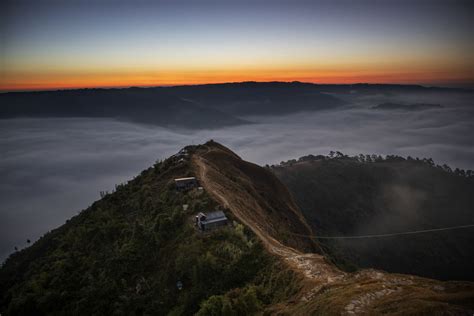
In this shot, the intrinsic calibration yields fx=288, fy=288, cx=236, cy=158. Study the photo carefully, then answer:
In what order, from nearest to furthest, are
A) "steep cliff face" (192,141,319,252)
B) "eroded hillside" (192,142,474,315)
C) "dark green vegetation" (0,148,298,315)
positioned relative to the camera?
"eroded hillside" (192,142,474,315) → "dark green vegetation" (0,148,298,315) → "steep cliff face" (192,141,319,252)

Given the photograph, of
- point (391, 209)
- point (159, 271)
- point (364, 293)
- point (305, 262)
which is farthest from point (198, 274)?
point (391, 209)

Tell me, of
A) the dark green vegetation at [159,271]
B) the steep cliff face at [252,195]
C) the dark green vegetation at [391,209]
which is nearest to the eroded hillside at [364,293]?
the dark green vegetation at [159,271]

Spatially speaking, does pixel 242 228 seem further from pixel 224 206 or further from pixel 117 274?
pixel 117 274

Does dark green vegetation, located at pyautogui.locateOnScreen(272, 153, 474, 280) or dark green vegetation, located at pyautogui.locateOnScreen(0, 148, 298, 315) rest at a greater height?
dark green vegetation, located at pyautogui.locateOnScreen(0, 148, 298, 315)

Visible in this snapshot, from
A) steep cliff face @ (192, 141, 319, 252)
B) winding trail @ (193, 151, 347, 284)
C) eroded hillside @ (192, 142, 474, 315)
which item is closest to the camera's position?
eroded hillside @ (192, 142, 474, 315)

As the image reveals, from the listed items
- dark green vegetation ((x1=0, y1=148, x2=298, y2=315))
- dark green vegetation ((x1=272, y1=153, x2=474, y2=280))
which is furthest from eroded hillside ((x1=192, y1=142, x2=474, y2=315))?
dark green vegetation ((x1=272, y1=153, x2=474, y2=280))

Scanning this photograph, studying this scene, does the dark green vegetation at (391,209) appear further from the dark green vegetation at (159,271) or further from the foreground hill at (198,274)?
the dark green vegetation at (159,271)

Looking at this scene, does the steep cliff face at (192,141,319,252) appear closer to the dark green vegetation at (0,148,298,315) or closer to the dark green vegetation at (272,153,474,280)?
the dark green vegetation at (0,148,298,315)

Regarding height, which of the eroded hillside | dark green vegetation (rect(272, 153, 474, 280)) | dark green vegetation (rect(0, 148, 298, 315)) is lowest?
dark green vegetation (rect(272, 153, 474, 280))

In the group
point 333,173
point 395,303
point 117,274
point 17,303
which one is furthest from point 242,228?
point 333,173
